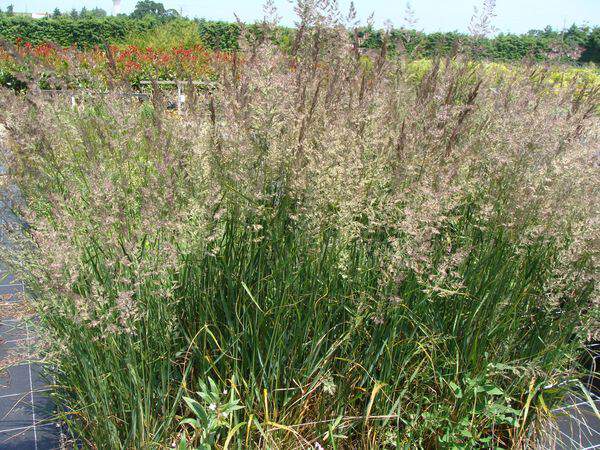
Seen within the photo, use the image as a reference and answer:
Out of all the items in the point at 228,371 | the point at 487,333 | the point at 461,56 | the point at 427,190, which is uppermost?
the point at 461,56


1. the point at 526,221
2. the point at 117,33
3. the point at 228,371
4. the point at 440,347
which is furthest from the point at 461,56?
the point at 117,33

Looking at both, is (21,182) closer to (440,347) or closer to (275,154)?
(275,154)

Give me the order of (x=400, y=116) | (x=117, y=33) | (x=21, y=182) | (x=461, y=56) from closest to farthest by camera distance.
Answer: (x=21, y=182)
(x=400, y=116)
(x=461, y=56)
(x=117, y=33)

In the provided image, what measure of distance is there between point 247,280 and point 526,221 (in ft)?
4.03

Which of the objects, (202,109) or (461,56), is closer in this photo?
(202,109)

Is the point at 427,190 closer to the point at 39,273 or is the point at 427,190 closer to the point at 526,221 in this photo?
the point at 526,221

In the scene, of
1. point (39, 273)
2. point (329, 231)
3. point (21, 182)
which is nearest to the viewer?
point (39, 273)

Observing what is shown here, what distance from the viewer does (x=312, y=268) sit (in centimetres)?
223

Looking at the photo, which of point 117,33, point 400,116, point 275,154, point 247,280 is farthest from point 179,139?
point 117,33

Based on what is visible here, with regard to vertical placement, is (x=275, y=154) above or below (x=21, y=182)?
above

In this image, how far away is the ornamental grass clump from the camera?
78.4 inches

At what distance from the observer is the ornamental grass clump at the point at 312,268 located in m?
1.99

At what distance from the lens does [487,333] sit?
2.31 metres

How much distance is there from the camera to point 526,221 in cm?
229
